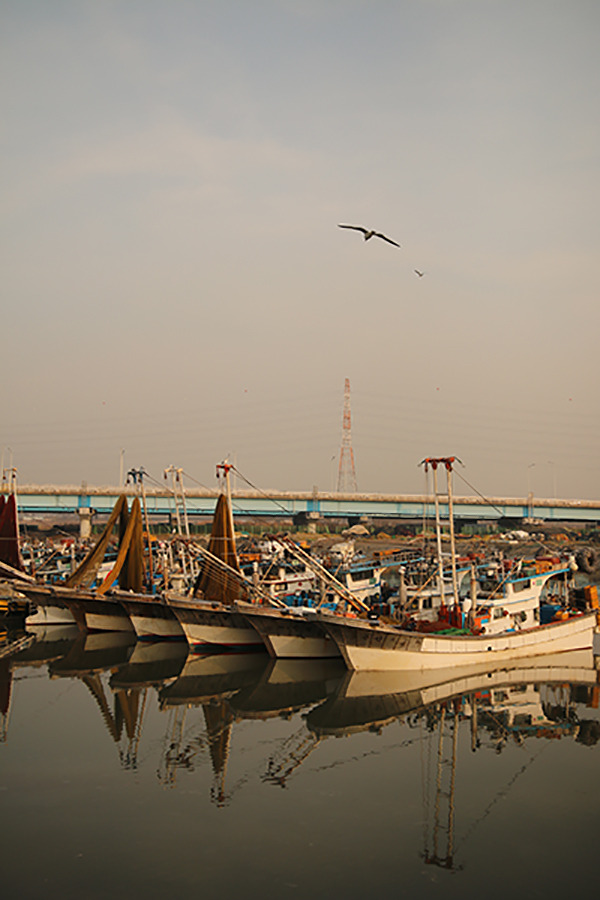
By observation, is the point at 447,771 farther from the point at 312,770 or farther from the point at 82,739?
the point at 82,739

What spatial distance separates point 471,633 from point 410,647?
5.20 metres

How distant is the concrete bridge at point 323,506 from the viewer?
144 metres

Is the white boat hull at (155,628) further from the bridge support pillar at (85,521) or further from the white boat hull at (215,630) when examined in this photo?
the bridge support pillar at (85,521)

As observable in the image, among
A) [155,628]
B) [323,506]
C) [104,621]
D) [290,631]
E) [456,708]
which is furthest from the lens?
[323,506]

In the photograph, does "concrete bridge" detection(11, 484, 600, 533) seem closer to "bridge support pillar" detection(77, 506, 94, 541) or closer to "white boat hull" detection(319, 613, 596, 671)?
"bridge support pillar" detection(77, 506, 94, 541)

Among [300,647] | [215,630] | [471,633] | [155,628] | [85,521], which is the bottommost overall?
[155,628]

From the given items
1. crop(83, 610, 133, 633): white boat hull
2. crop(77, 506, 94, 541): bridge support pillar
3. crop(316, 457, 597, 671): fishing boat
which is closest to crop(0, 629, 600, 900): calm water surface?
crop(316, 457, 597, 671): fishing boat

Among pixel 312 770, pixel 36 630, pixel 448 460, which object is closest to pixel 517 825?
pixel 312 770

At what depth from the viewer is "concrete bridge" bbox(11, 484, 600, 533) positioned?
14388 centimetres

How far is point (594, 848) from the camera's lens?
18.6 meters

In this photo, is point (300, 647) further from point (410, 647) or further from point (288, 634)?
point (410, 647)

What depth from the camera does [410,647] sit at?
115 ft

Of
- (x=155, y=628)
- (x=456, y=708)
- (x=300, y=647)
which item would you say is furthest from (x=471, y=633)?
(x=155, y=628)

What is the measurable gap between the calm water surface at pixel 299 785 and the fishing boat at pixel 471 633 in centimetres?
134
